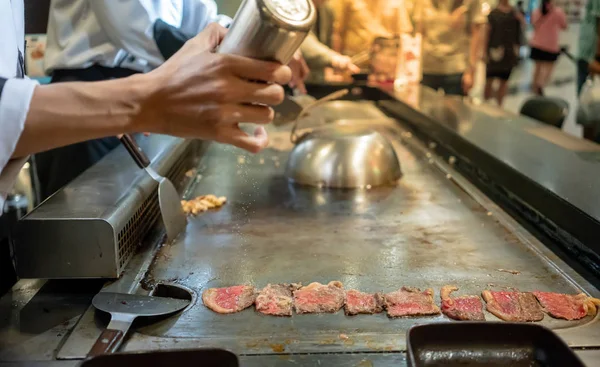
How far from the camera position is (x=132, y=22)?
154 centimetres

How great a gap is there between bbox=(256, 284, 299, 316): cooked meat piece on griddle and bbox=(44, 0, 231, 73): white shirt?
80cm

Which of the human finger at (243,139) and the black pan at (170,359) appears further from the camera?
the human finger at (243,139)

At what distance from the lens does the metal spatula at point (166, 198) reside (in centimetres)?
135

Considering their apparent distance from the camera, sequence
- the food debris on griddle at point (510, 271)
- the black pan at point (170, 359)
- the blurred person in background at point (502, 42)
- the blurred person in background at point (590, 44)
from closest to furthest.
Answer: the black pan at point (170, 359) < the food debris on griddle at point (510, 271) < the blurred person in background at point (590, 44) < the blurred person in background at point (502, 42)

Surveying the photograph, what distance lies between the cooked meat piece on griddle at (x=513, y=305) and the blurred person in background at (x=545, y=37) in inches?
206

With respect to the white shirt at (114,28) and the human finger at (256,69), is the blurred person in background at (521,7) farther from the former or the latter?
the human finger at (256,69)

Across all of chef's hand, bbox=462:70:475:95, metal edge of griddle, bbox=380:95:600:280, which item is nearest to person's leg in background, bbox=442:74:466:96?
chef's hand, bbox=462:70:475:95

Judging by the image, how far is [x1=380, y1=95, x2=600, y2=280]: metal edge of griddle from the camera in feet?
3.94

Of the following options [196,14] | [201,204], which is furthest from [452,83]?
[201,204]

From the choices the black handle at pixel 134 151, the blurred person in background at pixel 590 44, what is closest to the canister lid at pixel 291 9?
the black handle at pixel 134 151

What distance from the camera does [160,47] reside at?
157 centimetres

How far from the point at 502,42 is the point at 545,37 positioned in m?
0.68

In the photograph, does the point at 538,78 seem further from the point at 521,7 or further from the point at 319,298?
the point at 319,298

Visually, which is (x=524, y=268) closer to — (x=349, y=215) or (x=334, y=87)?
(x=349, y=215)
